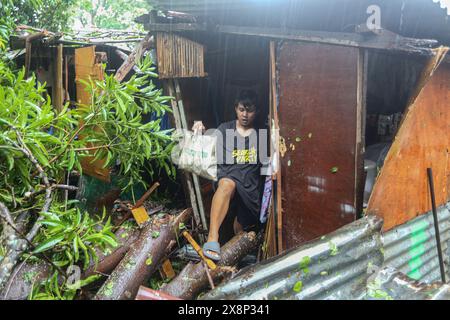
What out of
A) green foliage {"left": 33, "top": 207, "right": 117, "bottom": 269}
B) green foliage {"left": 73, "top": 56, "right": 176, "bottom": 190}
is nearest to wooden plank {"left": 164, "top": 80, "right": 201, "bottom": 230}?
green foliage {"left": 73, "top": 56, "right": 176, "bottom": 190}

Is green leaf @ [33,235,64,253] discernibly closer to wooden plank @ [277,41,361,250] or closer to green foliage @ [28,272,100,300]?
green foliage @ [28,272,100,300]

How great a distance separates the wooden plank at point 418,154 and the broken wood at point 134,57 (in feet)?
10.7

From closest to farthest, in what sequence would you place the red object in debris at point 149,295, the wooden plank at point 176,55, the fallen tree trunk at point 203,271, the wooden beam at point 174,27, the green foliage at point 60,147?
the red object in debris at point 149,295 → the green foliage at point 60,147 → the fallen tree trunk at point 203,271 → the wooden beam at point 174,27 → the wooden plank at point 176,55

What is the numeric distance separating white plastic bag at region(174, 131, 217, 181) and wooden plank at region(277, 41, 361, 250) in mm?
879

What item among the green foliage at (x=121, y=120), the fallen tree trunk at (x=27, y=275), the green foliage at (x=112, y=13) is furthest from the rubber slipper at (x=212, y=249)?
the green foliage at (x=112, y=13)

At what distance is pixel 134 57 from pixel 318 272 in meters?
3.59

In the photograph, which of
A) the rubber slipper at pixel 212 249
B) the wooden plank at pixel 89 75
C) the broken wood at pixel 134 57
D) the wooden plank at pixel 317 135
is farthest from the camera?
the wooden plank at pixel 89 75

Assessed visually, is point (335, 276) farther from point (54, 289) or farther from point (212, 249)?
point (54, 289)

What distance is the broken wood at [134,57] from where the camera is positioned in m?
4.52

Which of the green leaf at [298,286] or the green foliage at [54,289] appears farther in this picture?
the green foliage at [54,289]

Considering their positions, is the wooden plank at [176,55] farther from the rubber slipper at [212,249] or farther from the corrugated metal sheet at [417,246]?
the corrugated metal sheet at [417,246]

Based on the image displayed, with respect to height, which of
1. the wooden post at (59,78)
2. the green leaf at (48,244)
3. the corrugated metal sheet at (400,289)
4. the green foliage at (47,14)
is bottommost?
the corrugated metal sheet at (400,289)

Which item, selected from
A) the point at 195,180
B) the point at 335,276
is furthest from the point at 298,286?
the point at 195,180
